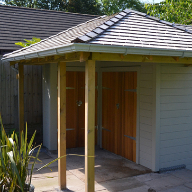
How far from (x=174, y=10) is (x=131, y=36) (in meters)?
12.3

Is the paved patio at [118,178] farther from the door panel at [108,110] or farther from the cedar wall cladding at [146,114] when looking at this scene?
the door panel at [108,110]

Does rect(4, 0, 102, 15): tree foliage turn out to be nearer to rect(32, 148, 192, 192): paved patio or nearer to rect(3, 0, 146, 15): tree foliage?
rect(3, 0, 146, 15): tree foliage

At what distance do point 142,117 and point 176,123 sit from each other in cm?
73

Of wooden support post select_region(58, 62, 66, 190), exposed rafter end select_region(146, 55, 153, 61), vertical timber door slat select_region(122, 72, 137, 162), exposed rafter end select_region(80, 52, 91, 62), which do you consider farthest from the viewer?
vertical timber door slat select_region(122, 72, 137, 162)

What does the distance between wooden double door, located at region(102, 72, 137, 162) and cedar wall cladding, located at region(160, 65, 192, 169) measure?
28.0 inches

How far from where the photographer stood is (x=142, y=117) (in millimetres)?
6148

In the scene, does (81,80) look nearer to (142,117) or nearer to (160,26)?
(142,117)

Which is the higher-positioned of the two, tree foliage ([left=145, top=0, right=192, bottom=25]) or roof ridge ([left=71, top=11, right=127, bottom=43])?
tree foliage ([left=145, top=0, right=192, bottom=25])

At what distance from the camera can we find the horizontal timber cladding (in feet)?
25.7

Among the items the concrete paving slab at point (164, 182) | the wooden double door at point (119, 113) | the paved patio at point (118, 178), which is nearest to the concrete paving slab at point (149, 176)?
the paved patio at point (118, 178)

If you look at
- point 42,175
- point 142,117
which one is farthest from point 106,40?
point 42,175

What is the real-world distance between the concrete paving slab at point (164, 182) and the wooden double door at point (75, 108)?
109 inches

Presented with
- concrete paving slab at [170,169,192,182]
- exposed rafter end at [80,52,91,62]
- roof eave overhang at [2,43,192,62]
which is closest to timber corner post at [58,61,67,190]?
roof eave overhang at [2,43,192,62]

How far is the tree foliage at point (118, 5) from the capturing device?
2967cm
